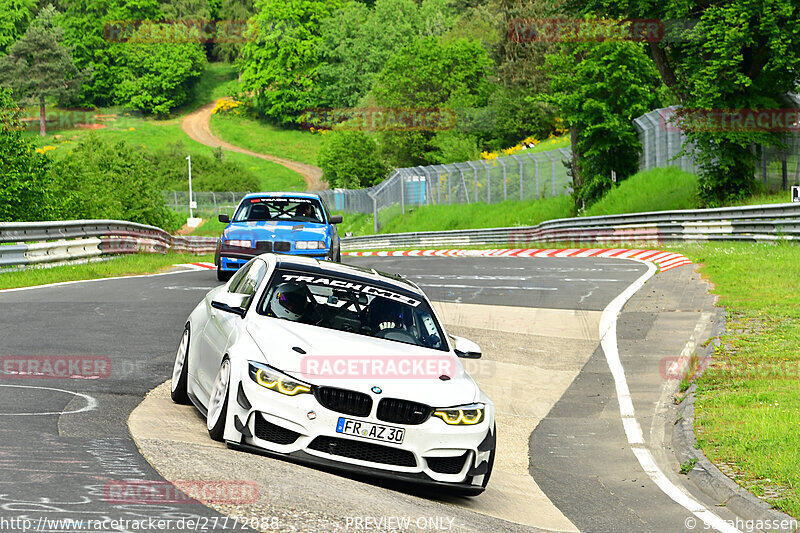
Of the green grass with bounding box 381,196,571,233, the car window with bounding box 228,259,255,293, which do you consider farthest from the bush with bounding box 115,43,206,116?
the car window with bounding box 228,259,255,293

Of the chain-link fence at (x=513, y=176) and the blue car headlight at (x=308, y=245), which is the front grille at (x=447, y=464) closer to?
the blue car headlight at (x=308, y=245)

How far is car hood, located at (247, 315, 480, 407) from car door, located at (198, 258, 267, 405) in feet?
0.93

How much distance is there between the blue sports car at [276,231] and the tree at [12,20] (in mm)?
140335

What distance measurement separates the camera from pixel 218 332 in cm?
867

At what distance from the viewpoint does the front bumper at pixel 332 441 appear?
24.2ft

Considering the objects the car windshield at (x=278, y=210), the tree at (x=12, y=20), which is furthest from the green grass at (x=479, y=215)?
the tree at (x=12, y=20)

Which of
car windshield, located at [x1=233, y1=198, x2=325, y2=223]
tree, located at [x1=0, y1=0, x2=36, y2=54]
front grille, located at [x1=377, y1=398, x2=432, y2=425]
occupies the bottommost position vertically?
front grille, located at [x1=377, y1=398, x2=432, y2=425]

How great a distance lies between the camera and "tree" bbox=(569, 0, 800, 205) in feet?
111

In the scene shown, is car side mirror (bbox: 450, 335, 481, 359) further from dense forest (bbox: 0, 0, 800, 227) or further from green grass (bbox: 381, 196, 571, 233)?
green grass (bbox: 381, 196, 571, 233)

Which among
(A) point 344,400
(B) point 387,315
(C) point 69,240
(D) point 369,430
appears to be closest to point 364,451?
(D) point 369,430

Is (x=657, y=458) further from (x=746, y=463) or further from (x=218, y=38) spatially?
(x=218, y=38)

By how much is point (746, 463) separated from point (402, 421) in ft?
10.4

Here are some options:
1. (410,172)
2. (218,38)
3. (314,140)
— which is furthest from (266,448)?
(218,38)

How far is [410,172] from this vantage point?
7044 centimetres
